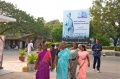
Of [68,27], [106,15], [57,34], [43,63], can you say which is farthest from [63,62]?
[57,34]

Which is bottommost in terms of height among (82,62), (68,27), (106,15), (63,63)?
(82,62)

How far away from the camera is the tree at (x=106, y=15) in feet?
129

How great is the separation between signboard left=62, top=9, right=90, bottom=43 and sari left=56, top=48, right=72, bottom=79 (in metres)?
14.6

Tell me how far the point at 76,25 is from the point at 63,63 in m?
15.2

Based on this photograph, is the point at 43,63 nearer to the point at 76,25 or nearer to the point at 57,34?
the point at 76,25

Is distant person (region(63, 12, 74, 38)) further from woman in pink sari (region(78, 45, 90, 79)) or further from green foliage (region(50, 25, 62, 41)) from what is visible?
green foliage (region(50, 25, 62, 41))

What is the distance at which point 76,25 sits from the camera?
22.5 metres

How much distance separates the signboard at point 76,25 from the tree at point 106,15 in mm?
17605

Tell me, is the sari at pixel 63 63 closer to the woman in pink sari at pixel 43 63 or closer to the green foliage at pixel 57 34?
the woman in pink sari at pixel 43 63

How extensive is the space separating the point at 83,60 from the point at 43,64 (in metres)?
2.03

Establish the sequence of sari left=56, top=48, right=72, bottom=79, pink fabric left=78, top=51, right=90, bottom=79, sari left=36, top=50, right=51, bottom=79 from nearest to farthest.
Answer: sari left=56, top=48, right=72, bottom=79
sari left=36, top=50, right=51, bottom=79
pink fabric left=78, top=51, right=90, bottom=79

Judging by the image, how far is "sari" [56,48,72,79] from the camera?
745 centimetres

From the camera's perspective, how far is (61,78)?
7.48 m

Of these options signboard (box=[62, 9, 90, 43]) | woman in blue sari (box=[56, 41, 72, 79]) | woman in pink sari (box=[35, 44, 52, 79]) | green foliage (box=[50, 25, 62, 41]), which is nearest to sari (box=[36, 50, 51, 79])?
woman in pink sari (box=[35, 44, 52, 79])
